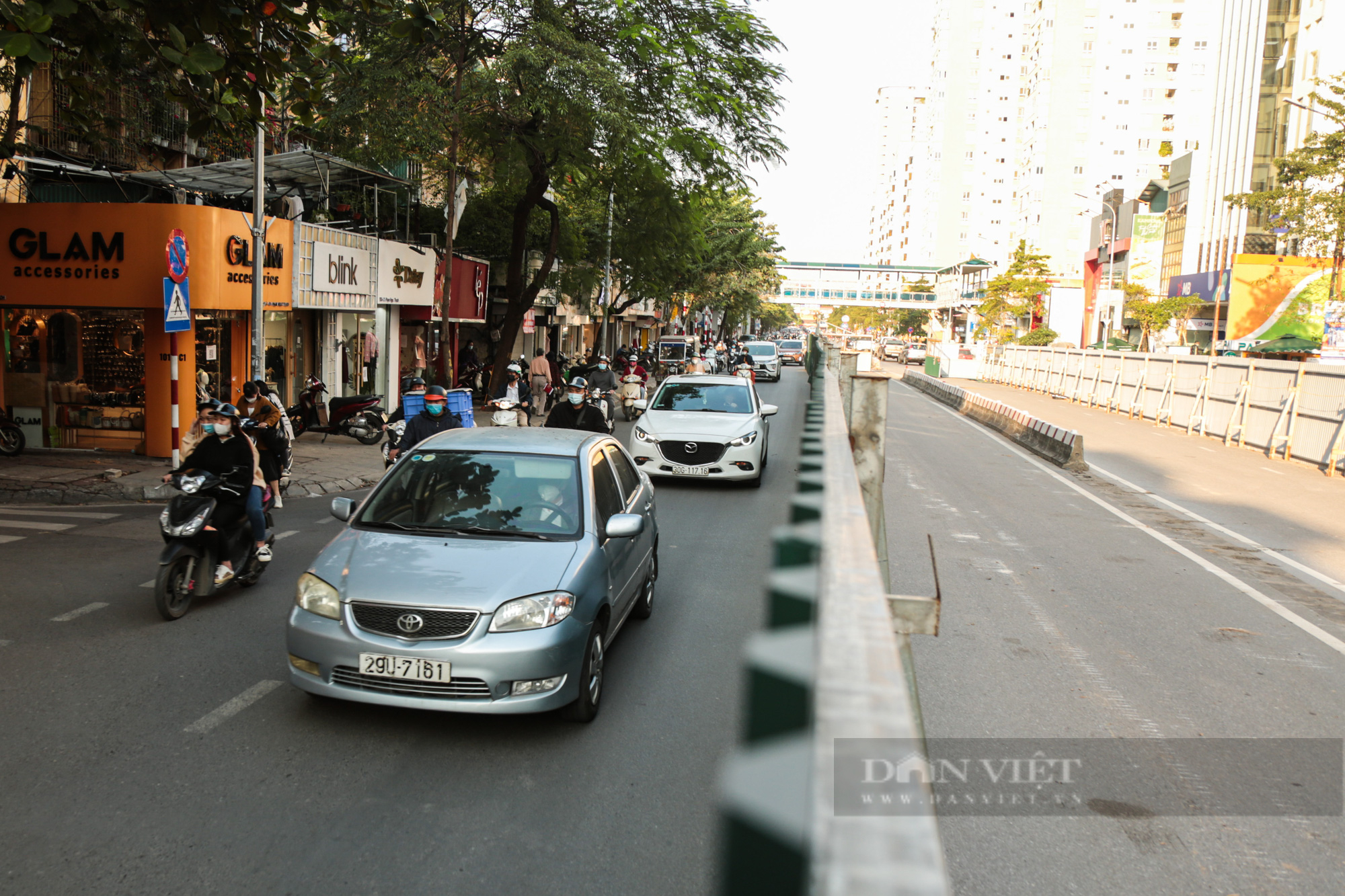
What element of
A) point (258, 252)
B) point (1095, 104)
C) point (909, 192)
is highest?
point (909, 192)

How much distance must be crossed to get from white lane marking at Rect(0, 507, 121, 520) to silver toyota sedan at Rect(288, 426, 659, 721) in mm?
6435

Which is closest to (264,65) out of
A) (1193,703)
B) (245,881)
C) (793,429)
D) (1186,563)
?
(245,881)

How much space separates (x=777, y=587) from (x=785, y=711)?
0.25 m

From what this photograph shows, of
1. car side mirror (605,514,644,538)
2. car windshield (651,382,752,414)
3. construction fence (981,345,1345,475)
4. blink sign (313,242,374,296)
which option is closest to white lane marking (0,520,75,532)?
car side mirror (605,514,644,538)

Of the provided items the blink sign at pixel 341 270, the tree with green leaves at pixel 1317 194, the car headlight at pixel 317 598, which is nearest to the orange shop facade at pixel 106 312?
the blink sign at pixel 341 270

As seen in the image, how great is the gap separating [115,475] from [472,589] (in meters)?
10.6

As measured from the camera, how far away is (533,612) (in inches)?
212

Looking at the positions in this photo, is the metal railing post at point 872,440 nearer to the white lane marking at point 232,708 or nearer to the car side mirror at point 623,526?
the car side mirror at point 623,526

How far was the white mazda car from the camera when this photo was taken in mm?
14367

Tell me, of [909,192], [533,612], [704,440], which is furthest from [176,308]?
[909,192]

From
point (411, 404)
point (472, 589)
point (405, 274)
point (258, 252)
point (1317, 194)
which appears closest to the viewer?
Answer: point (472, 589)

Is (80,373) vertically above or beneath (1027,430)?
above

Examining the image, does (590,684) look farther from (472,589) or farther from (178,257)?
(178,257)

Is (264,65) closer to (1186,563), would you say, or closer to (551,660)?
(551,660)
